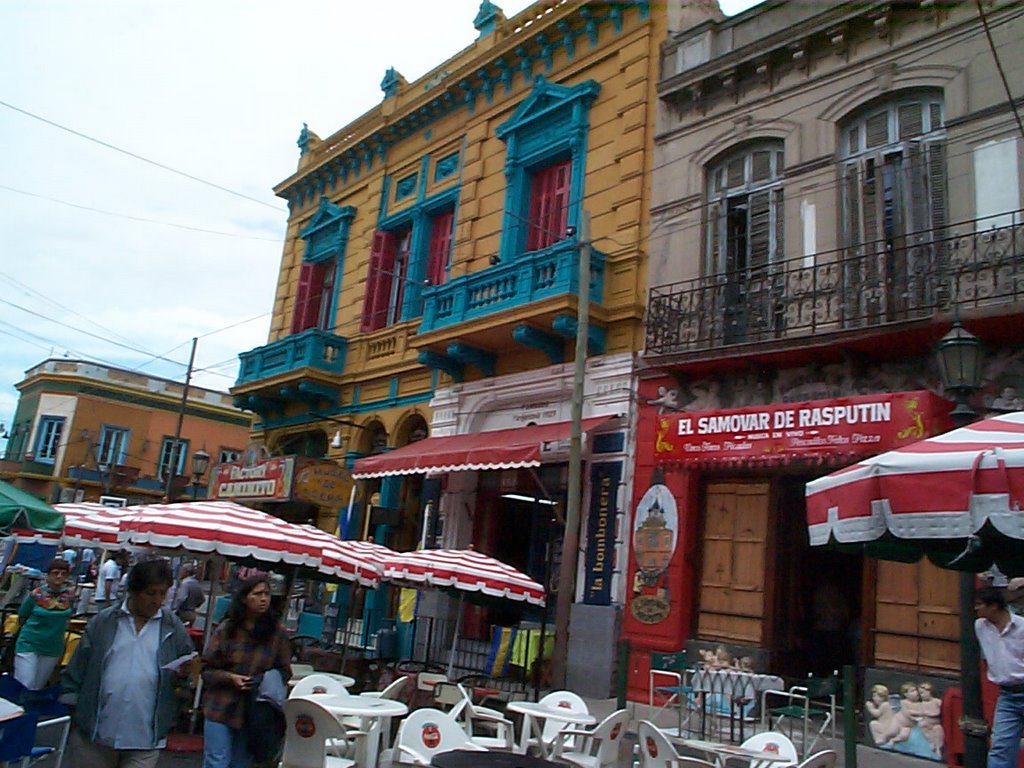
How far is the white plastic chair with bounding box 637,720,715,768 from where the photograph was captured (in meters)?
5.72

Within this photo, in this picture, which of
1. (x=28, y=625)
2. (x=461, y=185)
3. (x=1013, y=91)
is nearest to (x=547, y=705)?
(x=28, y=625)

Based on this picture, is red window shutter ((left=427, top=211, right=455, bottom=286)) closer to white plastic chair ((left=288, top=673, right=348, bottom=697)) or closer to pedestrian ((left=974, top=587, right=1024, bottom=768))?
white plastic chair ((left=288, top=673, right=348, bottom=697))

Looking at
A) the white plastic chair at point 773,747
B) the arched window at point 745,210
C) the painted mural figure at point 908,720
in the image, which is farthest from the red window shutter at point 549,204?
the white plastic chair at point 773,747

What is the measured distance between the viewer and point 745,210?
42.0 ft

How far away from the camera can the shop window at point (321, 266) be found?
20.7 metres

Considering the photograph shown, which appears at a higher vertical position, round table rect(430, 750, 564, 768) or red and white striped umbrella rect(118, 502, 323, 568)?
red and white striped umbrella rect(118, 502, 323, 568)

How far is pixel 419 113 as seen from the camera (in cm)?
1878

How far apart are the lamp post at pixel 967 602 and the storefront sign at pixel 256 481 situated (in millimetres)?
12872

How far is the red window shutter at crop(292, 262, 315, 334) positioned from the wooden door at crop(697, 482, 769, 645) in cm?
1233

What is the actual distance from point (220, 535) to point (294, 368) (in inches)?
439

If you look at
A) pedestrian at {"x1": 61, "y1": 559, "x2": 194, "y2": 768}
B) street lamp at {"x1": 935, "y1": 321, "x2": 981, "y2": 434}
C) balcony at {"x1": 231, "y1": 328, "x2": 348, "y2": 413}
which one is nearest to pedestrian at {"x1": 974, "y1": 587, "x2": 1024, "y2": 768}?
street lamp at {"x1": 935, "y1": 321, "x2": 981, "y2": 434}

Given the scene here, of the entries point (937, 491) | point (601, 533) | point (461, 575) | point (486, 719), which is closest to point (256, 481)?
point (601, 533)

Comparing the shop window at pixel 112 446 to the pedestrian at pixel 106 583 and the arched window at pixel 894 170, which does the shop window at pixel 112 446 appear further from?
the arched window at pixel 894 170

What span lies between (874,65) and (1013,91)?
188cm
